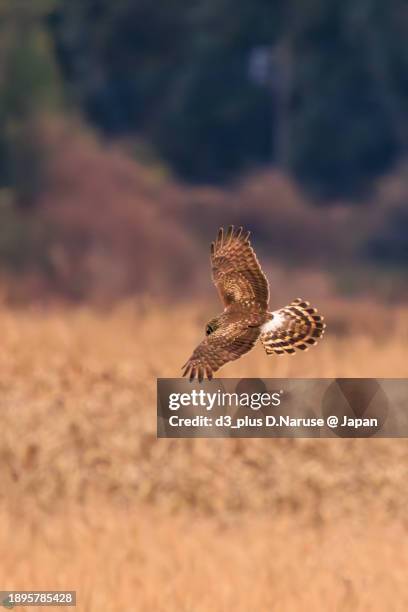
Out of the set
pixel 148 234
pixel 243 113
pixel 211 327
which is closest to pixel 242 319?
pixel 211 327

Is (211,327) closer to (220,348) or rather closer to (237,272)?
(220,348)

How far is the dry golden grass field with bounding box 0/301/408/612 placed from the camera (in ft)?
19.5

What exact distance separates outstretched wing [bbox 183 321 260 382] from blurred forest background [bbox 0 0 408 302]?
17.3 m

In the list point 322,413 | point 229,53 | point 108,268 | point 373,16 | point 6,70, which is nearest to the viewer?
point 322,413

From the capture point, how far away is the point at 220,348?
140 inches

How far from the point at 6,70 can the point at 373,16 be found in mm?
9130

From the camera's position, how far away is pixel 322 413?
741 centimetres

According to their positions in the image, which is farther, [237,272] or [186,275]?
[186,275]

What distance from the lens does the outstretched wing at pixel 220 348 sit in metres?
3.49

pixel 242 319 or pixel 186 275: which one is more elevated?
pixel 186 275

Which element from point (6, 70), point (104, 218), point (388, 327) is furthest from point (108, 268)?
point (6, 70)

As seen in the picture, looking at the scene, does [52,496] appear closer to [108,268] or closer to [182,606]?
[182,606]

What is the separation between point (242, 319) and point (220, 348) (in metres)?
0.12

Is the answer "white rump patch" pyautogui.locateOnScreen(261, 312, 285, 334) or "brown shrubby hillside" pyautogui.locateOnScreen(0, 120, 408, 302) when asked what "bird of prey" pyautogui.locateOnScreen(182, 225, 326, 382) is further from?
"brown shrubby hillside" pyautogui.locateOnScreen(0, 120, 408, 302)
